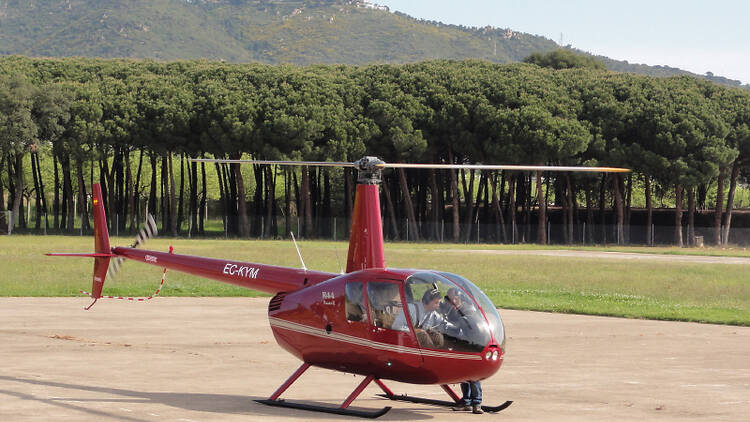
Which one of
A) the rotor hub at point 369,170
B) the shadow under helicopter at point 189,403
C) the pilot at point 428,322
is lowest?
the shadow under helicopter at point 189,403

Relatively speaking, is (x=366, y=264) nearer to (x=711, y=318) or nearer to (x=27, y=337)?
(x=27, y=337)

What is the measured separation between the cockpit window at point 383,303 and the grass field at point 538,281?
886cm

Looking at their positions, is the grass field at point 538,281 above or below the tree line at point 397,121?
below

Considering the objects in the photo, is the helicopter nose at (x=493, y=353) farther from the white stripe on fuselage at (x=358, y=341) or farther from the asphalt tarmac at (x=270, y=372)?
the asphalt tarmac at (x=270, y=372)

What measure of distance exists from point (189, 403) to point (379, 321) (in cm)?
262

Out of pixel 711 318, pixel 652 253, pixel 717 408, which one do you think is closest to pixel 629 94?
pixel 652 253

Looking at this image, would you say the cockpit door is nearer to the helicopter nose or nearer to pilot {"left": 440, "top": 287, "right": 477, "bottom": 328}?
pilot {"left": 440, "top": 287, "right": 477, "bottom": 328}

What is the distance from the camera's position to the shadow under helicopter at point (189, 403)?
11.7 metres

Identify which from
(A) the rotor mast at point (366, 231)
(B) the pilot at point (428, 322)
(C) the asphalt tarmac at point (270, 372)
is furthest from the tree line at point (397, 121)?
(B) the pilot at point (428, 322)

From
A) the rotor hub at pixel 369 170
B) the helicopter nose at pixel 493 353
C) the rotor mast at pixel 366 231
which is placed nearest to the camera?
the helicopter nose at pixel 493 353

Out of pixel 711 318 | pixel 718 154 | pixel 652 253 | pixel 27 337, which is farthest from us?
pixel 718 154

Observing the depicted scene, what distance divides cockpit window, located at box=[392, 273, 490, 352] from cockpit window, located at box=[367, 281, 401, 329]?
10 centimetres

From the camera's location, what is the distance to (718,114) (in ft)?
226

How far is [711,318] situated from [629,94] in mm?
48175
